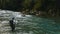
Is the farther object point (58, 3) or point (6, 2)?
point (6, 2)

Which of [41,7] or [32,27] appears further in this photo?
[41,7]

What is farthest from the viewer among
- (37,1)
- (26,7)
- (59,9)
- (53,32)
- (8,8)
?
(8,8)

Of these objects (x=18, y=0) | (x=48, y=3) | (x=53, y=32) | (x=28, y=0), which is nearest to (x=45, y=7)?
(x=48, y=3)

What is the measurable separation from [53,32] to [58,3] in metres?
18.7

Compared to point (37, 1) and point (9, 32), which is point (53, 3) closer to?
point (37, 1)

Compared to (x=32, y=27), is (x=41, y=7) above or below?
above

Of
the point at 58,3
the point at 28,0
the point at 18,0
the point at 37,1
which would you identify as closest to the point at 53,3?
the point at 58,3

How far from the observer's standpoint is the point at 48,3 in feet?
126

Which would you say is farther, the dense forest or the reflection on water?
the dense forest

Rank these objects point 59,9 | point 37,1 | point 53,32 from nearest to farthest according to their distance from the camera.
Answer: point 53,32 < point 59,9 < point 37,1

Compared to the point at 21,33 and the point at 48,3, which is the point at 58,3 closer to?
the point at 48,3

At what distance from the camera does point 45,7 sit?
3850 centimetres

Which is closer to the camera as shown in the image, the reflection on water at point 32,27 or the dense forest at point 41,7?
the reflection on water at point 32,27

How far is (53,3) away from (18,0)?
12.4 metres
